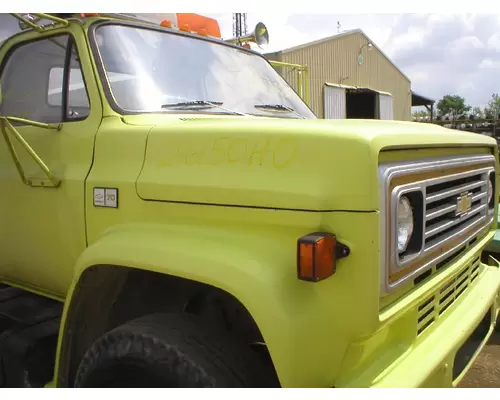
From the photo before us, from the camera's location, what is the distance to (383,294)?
5.35ft

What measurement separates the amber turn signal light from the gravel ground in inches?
88.6

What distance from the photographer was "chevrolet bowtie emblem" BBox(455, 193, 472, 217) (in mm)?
2114

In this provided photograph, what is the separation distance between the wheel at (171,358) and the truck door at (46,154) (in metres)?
0.61

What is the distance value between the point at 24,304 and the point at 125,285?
113cm

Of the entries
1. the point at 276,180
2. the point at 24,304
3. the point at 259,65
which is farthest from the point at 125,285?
the point at 259,65

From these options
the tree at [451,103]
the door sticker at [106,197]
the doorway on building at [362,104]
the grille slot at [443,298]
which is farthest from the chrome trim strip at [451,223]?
the tree at [451,103]

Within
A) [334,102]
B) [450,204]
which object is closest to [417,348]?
[450,204]

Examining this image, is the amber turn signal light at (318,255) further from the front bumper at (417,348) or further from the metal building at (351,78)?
the metal building at (351,78)

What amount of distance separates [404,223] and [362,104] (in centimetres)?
2009

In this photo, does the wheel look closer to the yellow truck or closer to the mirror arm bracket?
the yellow truck

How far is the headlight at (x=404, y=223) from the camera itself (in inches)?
68.3

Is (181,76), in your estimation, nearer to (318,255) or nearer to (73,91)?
(73,91)

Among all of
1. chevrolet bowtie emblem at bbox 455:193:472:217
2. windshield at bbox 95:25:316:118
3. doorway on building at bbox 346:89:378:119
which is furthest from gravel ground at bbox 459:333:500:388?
doorway on building at bbox 346:89:378:119

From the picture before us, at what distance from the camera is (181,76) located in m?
2.69
